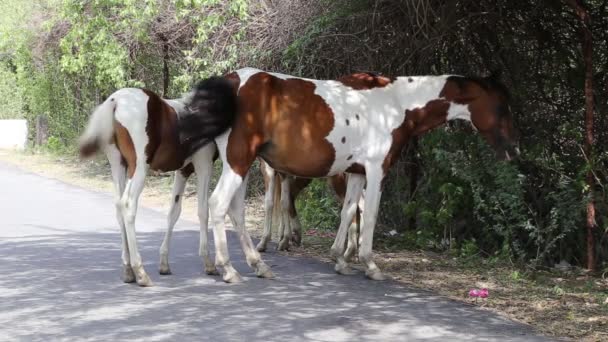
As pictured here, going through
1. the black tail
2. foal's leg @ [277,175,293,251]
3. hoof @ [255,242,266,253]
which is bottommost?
hoof @ [255,242,266,253]

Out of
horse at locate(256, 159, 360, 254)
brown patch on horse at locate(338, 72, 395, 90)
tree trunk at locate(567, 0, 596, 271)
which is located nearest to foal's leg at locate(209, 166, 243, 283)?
brown patch on horse at locate(338, 72, 395, 90)

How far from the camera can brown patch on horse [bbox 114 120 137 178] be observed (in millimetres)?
8723

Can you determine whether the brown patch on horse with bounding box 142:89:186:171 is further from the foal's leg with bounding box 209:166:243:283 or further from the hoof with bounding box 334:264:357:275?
the hoof with bounding box 334:264:357:275

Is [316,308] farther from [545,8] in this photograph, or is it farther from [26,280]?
[545,8]

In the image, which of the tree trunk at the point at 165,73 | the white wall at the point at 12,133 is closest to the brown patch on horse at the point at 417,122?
the tree trunk at the point at 165,73

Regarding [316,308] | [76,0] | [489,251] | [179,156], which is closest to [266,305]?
[316,308]

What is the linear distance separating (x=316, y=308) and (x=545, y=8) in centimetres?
496

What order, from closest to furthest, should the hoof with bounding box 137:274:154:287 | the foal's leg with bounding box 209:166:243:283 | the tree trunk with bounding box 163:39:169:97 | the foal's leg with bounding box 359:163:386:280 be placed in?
the hoof with bounding box 137:274:154:287 < the foal's leg with bounding box 209:166:243:283 < the foal's leg with bounding box 359:163:386:280 < the tree trunk with bounding box 163:39:169:97

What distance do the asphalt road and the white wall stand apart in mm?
24173

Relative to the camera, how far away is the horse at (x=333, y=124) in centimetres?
910

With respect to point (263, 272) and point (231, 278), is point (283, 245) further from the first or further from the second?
point (231, 278)

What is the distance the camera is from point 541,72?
1140cm

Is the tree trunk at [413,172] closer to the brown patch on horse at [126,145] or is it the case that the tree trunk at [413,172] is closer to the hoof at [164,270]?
the hoof at [164,270]

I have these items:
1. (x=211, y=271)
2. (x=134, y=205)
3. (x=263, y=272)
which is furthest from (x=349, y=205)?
(x=134, y=205)
